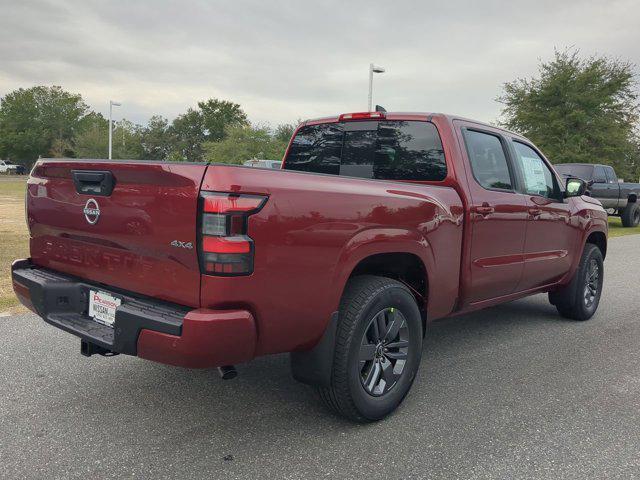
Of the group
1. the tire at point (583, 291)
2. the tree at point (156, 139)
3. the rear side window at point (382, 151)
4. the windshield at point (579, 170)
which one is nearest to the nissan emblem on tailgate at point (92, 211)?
the rear side window at point (382, 151)

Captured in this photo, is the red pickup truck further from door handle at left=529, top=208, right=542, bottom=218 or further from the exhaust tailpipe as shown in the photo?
door handle at left=529, top=208, right=542, bottom=218

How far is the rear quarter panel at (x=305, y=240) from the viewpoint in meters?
2.37

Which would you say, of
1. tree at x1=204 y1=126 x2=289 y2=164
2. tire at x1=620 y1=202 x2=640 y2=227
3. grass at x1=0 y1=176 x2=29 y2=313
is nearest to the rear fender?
grass at x1=0 y1=176 x2=29 y2=313

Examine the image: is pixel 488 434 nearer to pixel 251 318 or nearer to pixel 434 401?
pixel 434 401

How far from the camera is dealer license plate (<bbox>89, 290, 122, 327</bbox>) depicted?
8.76 ft

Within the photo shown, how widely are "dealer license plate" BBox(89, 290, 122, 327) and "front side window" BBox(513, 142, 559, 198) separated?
3.35 meters

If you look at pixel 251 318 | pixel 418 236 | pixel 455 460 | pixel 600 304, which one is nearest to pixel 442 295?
pixel 418 236

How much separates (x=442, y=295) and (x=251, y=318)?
1.60m

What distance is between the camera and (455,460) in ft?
8.80

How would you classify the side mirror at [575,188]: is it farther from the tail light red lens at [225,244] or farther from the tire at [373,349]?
the tail light red lens at [225,244]

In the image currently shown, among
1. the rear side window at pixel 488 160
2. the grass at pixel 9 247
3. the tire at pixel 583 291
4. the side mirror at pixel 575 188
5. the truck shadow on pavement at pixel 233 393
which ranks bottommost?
the truck shadow on pavement at pixel 233 393

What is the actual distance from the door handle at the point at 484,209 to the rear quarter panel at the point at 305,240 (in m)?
0.69

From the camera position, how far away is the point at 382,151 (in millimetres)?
4016

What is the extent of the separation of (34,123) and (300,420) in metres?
78.9
